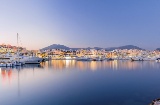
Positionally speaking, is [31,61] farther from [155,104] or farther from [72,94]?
[155,104]

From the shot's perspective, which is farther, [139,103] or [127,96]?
[127,96]

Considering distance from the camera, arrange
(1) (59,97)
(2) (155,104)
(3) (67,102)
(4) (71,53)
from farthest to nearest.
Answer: (4) (71,53) → (1) (59,97) → (3) (67,102) → (2) (155,104)

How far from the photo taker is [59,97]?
14797 millimetres

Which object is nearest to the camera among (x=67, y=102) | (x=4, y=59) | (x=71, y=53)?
(x=67, y=102)

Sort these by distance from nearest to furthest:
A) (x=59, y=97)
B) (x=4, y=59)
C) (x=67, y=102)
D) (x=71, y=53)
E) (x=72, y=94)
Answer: (x=67, y=102), (x=59, y=97), (x=72, y=94), (x=4, y=59), (x=71, y=53)

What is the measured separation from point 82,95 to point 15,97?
5001 mm

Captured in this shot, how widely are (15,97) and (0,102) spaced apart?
5.55ft

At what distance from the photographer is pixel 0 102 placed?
1370 centimetres

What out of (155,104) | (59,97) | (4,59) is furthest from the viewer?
(4,59)

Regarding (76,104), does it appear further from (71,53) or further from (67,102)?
(71,53)

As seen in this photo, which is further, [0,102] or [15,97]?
[15,97]

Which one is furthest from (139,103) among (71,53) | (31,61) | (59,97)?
(71,53)

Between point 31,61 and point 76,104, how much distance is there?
43.8 meters

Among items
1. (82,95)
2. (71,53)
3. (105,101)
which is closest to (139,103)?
(105,101)
